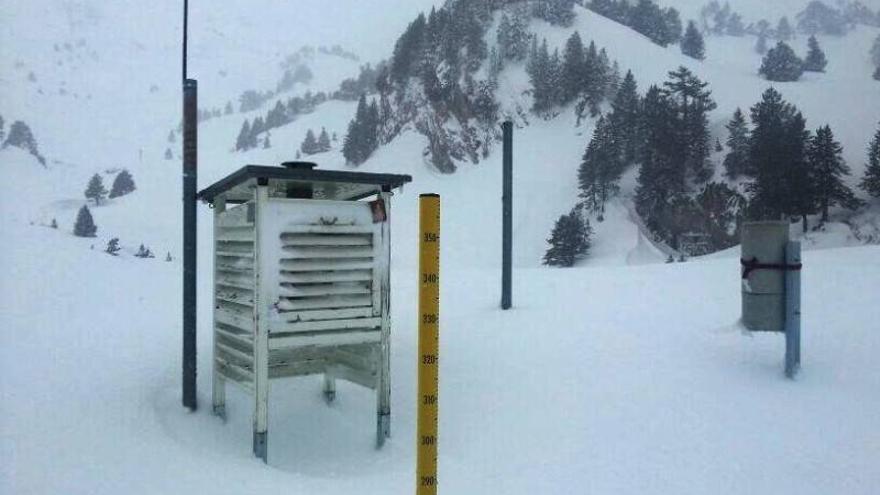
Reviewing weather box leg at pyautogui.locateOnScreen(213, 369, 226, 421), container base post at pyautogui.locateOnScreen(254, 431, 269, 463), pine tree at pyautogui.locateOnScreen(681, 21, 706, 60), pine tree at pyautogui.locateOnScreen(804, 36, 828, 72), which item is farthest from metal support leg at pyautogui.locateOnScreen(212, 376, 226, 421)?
pine tree at pyautogui.locateOnScreen(804, 36, 828, 72)

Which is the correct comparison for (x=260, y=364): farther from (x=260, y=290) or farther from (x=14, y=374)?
(x=14, y=374)

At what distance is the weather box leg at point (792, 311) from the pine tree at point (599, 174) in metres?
29.9

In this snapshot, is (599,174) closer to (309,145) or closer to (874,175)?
(874,175)

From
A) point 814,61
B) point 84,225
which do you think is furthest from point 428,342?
point 814,61

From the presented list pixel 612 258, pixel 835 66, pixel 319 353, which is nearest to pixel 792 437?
pixel 319 353

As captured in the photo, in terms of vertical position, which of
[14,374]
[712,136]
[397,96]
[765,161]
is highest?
[397,96]

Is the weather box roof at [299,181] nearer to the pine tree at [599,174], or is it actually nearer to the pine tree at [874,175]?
the pine tree at [599,174]

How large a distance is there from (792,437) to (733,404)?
0.71 meters

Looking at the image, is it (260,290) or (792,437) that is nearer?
(260,290)

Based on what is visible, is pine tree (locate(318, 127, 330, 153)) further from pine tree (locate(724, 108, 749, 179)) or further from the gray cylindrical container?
the gray cylindrical container

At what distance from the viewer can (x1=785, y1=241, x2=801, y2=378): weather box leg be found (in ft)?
22.0

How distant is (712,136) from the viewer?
133ft

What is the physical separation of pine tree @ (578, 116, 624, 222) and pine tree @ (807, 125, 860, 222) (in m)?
10.7

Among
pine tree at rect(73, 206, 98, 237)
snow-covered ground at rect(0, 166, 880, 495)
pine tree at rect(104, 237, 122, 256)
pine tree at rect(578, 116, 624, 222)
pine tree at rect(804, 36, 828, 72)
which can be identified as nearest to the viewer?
snow-covered ground at rect(0, 166, 880, 495)
